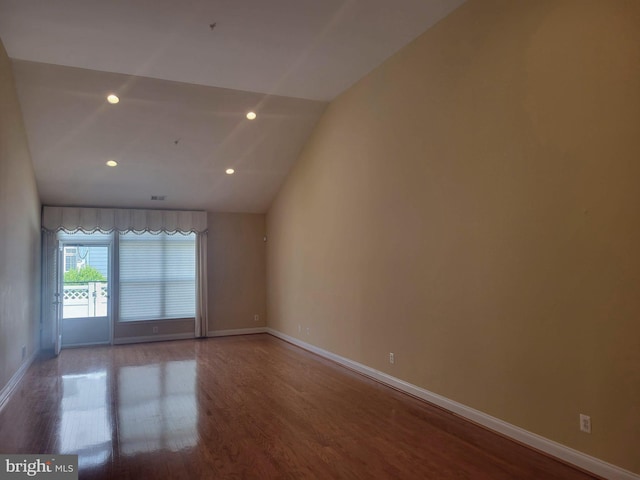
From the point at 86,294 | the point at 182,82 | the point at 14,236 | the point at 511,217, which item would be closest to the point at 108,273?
the point at 86,294

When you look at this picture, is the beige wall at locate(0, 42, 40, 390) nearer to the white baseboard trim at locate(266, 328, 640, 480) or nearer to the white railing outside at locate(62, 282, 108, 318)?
the white railing outside at locate(62, 282, 108, 318)

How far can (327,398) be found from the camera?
439 cm

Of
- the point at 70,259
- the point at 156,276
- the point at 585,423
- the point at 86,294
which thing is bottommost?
the point at 585,423

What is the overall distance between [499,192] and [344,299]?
2835 millimetres

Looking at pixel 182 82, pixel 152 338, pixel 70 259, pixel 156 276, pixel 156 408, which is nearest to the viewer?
pixel 156 408

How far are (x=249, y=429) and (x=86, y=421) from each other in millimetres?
1460

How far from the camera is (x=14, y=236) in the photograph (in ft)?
16.6

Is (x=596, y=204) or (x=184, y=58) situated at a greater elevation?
(x=184, y=58)


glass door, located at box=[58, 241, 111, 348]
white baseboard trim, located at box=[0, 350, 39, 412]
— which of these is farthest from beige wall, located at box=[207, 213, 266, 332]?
white baseboard trim, located at box=[0, 350, 39, 412]

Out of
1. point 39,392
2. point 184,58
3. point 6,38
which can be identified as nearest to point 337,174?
point 184,58

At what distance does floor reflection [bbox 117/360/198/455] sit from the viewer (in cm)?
333

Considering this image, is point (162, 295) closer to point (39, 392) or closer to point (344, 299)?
point (39, 392)

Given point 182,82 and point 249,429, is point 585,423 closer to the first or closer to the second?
point 249,429

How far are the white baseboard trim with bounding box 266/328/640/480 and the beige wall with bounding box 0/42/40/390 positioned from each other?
3.93 meters
